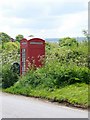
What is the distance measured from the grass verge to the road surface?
0.93 feet

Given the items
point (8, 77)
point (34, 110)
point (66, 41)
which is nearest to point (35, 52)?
point (8, 77)

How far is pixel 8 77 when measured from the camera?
685 inches

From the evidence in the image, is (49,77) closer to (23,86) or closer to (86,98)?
(23,86)

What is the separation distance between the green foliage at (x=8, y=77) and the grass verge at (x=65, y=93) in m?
2.08

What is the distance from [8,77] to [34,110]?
6.54m

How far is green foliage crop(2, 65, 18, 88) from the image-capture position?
17297 mm

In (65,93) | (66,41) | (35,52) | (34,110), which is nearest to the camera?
(34,110)

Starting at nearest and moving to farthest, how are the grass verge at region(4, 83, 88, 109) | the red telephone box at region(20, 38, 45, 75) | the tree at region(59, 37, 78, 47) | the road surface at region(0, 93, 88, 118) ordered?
the road surface at region(0, 93, 88, 118)
the grass verge at region(4, 83, 88, 109)
the red telephone box at region(20, 38, 45, 75)
the tree at region(59, 37, 78, 47)

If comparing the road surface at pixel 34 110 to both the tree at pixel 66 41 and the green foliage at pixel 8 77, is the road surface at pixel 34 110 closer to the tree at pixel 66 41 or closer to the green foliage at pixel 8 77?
the green foliage at pixel 8 77

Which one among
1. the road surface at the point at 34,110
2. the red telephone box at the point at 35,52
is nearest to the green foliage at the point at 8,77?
the red telephone box at the point at 35,52

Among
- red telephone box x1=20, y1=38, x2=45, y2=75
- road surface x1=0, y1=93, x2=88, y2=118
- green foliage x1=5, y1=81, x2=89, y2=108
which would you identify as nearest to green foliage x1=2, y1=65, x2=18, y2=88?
red telephone box x1=20, y1=38, x2=45, y2=75

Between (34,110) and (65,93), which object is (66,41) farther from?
(34,110)

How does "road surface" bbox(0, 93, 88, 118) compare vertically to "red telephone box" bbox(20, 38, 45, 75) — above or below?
below

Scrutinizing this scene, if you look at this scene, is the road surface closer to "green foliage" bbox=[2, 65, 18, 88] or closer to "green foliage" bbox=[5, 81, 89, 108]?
"green foliage" bbox=[5, 81, 89, 108]
